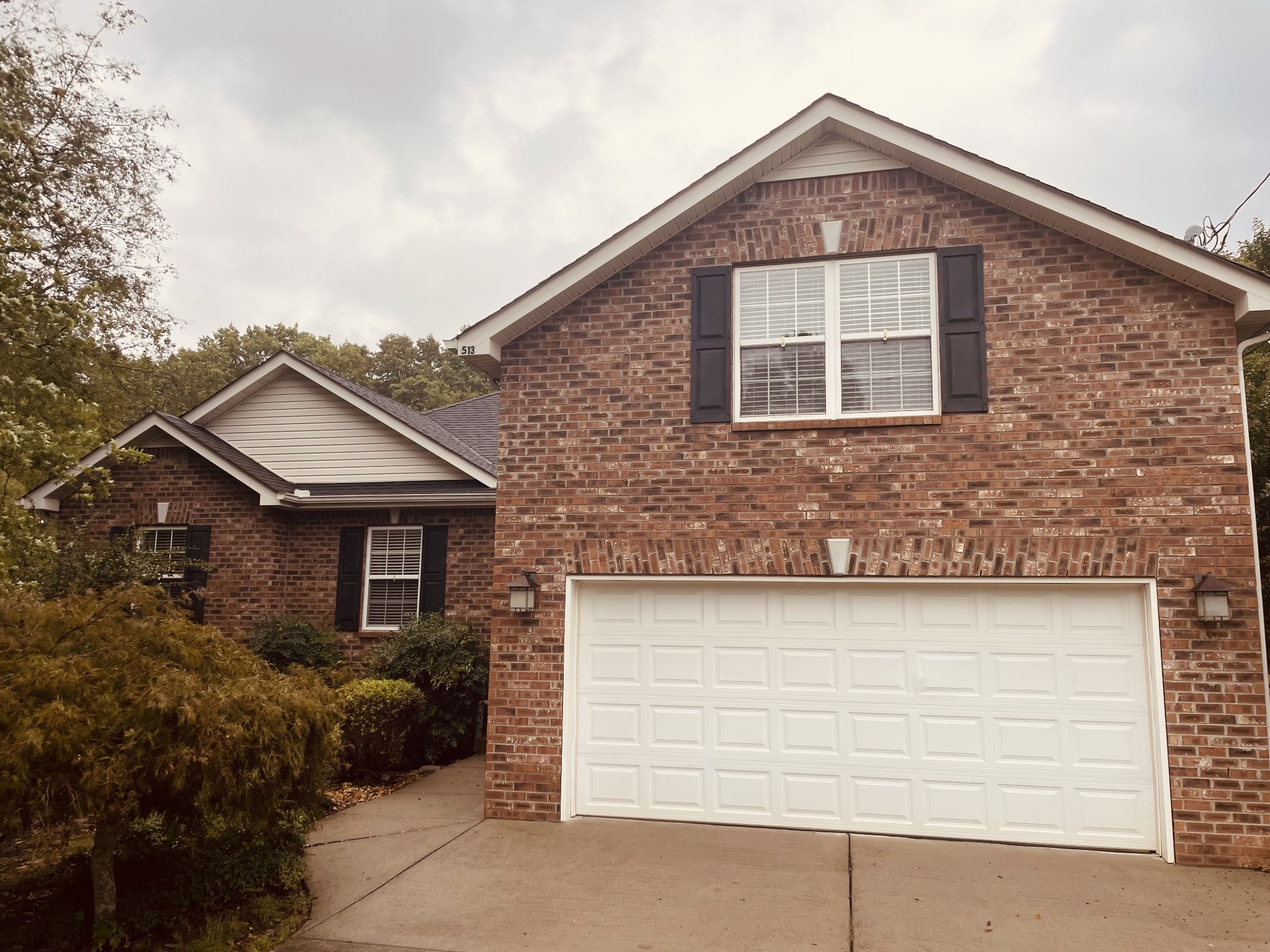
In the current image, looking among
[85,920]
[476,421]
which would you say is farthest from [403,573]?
[85,920]

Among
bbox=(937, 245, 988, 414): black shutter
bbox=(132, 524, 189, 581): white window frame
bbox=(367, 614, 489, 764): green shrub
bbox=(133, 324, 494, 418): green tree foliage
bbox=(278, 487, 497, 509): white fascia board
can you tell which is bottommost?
bbox=(367, 614, 489, 764): green shrub

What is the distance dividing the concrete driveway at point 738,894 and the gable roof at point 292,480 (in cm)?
570

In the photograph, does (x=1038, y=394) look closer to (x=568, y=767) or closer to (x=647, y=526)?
(x=647, y=526)

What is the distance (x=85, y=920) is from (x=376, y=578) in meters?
7.41

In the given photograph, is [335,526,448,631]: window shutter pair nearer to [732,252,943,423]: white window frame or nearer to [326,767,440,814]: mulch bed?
[326,767,440,814]: mulch bed

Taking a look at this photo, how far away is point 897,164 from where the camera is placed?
7.88m

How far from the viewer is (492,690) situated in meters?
7.90

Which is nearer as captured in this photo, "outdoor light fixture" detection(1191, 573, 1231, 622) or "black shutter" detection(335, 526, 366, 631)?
"outdoor light fixture" detection(1191, 573, 1231, 622)

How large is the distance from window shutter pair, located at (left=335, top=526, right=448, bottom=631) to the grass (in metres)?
6.08

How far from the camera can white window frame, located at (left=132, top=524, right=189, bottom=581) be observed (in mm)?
12125

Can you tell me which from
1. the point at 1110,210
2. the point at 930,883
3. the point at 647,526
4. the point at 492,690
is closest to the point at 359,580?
the point at 492,690

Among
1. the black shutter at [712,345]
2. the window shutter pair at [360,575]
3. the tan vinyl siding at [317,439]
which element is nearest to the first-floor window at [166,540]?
the tan vinyl siding at [317,439]

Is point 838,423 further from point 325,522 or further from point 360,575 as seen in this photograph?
point 325,522

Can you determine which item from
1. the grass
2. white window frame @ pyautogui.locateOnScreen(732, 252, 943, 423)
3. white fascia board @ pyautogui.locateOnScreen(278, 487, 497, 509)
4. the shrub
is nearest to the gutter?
white fascia board @ pyautogui.locateOnScreen(278, 487, 497, 509)
